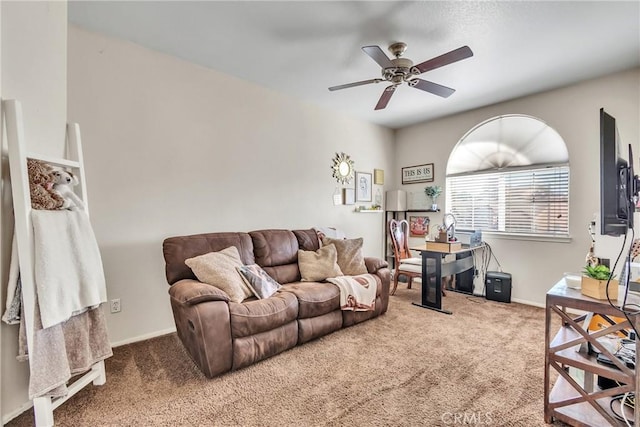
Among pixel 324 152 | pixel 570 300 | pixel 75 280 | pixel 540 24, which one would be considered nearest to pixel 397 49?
pixel 540 24

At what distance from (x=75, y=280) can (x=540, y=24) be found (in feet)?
11.9

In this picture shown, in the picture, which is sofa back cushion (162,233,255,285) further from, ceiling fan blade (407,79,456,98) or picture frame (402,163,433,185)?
picture frame (402,163,433,185)

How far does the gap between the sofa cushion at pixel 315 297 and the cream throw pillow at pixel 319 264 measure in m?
0.21

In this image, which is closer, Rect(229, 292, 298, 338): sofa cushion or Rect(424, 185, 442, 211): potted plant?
Rect(229, 292, 298, 338): sofa cushion

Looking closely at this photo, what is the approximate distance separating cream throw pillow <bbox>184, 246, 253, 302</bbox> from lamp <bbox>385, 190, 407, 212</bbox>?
3.04 m

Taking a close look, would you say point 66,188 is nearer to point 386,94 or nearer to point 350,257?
point 350,257

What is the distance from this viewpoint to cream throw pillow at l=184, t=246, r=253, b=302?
7.36 ft

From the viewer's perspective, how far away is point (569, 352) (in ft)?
5.13

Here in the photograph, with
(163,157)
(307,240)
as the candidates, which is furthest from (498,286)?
(163,157)

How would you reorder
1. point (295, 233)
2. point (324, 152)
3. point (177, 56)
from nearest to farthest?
point (177, 56) → point (295, 233) → point (324, 152)

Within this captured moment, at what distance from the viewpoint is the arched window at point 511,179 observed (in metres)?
3.45

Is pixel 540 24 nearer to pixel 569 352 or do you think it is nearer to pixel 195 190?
pixel 569 352

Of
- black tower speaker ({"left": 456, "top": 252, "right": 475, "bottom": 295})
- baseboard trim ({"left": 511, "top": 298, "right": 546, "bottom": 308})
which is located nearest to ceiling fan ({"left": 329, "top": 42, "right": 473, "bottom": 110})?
black tower speaker ({"left": 456, "top": 252, "right": 475, "bottom": 295})

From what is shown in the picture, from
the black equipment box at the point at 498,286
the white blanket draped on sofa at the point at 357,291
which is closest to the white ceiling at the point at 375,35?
the white blanket draped on sofa at the point at 357,291
